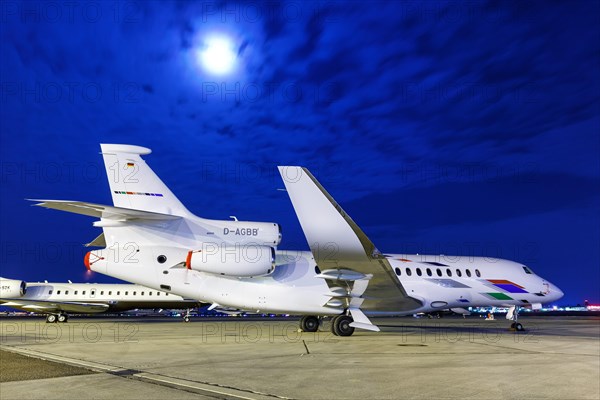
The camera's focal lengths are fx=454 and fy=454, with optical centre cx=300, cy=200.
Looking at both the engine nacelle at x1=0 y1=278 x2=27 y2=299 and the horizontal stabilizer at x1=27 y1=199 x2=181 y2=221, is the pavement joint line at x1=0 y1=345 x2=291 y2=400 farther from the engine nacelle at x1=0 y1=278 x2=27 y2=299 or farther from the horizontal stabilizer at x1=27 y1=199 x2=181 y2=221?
the engine nacelle at x1=0 y1=278 x2=27 y2=299

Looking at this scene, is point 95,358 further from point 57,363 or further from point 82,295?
point 82,295

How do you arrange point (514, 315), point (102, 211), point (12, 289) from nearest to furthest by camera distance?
point (102, 211) → point (514, 315) → point (12, 289)

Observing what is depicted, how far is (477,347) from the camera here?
12.5 metres

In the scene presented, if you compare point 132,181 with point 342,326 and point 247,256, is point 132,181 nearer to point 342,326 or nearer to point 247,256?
point 247,256

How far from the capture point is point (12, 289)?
30938mm

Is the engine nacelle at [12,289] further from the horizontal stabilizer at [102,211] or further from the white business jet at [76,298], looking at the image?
the horizontal stabilizer at [102,211]

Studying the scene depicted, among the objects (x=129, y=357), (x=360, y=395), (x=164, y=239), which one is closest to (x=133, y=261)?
(x=164, y=239)

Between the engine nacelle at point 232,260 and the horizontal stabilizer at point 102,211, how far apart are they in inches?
63.1

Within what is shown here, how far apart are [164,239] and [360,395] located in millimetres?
10155

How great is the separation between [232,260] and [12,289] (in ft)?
81.4

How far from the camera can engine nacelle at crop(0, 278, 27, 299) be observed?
1217 inches

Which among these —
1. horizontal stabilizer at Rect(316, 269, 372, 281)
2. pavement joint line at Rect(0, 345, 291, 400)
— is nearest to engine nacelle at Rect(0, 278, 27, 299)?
pavement joint line at Rect(0, 345, 291, 400)

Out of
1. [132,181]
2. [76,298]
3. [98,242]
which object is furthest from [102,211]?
[76,298]

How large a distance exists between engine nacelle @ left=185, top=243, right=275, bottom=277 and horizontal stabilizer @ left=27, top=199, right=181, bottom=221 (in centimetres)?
160
